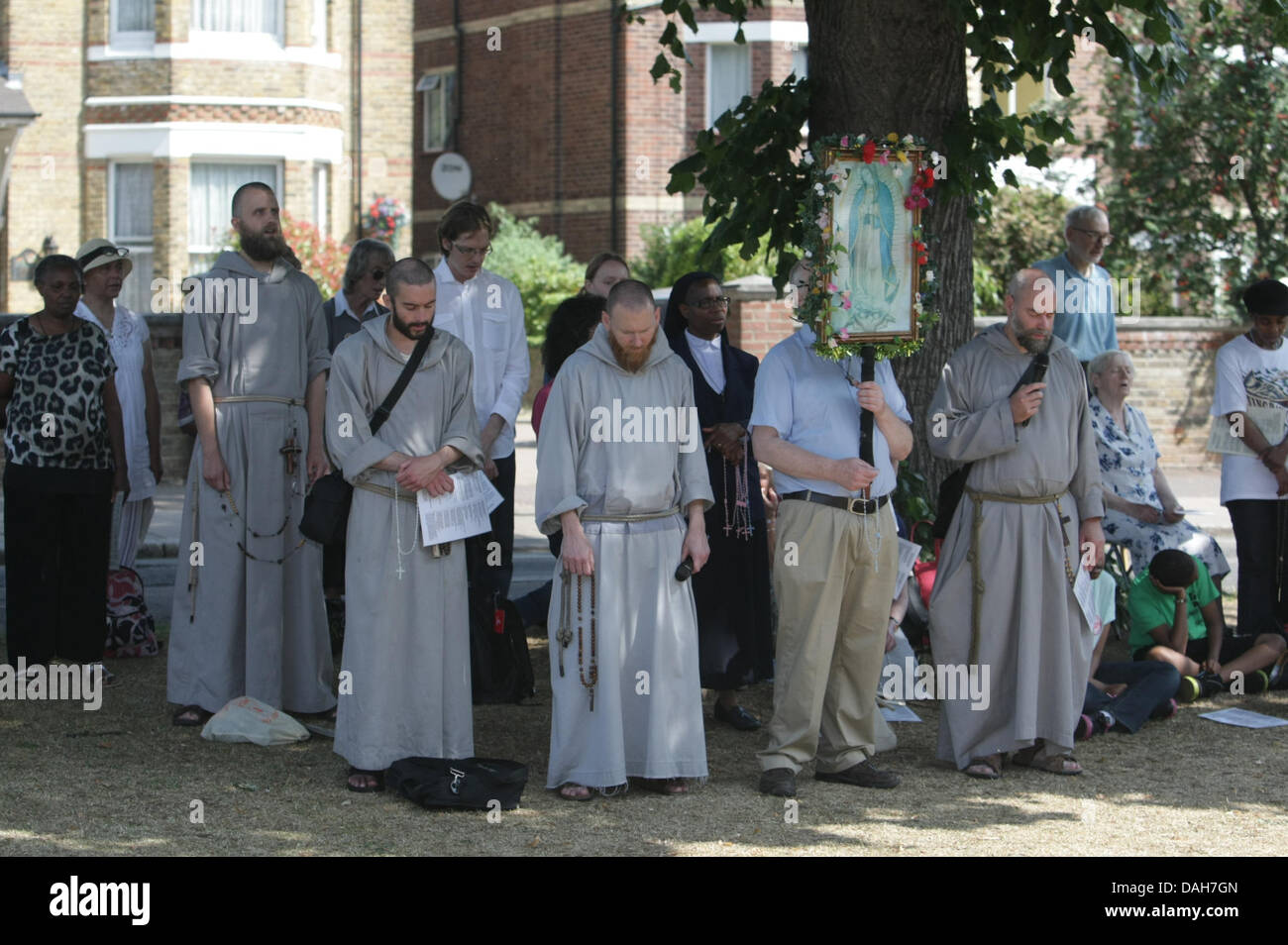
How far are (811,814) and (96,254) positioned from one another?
215 inches

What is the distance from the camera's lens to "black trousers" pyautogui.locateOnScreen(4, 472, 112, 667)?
30.4 ft

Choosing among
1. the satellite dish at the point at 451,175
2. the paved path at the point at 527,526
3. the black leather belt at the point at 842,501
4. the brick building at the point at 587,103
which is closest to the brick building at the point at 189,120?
the satellite dish at the point at 451,175

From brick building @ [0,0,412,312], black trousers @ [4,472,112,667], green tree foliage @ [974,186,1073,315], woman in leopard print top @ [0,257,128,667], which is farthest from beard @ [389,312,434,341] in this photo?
brick building @ [0,0,412,312]

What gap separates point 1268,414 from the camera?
9.85 m

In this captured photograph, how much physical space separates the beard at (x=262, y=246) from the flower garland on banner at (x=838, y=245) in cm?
253

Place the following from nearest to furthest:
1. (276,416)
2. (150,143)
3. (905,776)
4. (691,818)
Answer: (691,818) < (905,776) < (276,416) < (150,143)

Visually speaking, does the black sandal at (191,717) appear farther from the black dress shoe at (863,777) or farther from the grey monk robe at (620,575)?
the black dress shoe at (863,777)

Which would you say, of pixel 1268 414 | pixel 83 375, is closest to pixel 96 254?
pixel 83 375

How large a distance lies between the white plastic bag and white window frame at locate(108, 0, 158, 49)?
23.8m

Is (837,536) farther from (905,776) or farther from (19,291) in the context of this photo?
(19,291)

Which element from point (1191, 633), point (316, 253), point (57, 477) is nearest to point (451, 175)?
point (316, 253)

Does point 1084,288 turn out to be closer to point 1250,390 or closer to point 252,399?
point 1250,390

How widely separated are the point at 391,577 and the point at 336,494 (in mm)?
424

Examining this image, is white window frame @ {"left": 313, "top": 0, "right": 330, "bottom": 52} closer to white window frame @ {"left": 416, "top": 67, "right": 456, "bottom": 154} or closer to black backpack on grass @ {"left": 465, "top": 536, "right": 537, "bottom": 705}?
white window frame @ {"left": 416, "top": 67, "right": 456, "bottom": 154}
